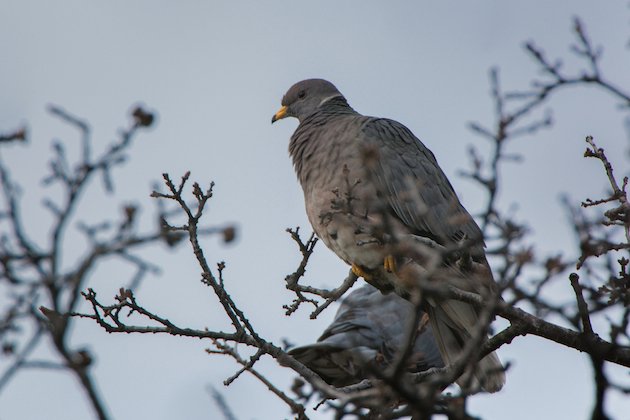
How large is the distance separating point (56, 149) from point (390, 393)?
120 cm

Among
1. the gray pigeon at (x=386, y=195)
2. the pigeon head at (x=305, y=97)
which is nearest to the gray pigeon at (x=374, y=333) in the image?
the gray pigeon at (x=386, y=195)

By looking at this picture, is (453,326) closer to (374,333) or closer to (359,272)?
(359,272)

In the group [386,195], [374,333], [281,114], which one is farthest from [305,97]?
[374,333]

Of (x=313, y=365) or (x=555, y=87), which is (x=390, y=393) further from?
(x=313, y=365)

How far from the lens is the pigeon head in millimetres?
7930

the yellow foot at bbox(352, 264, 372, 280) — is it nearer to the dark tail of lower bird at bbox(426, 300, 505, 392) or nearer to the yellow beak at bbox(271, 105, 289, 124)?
the dark tail of lower bird at bbox(426, 300, 505, 392)

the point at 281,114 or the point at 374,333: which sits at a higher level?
the point at 281,114

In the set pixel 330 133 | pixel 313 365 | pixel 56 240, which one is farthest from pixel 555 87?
pixel 313 365

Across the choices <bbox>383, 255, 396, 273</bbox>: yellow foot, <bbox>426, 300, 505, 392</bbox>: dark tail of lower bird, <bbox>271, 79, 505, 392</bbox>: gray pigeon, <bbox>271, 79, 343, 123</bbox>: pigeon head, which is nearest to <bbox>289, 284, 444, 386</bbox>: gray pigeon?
<bbox>426, 300, 505, 392</bbox>: dark tail of lower bird

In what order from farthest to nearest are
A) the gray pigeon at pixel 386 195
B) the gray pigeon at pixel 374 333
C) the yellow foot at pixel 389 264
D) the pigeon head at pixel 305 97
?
the gray pigeon at pixel 374 333
the pigeon head at pixel 305 97
the gray pigeon at pixel 386 195
the yellow foot at pixel 389 264

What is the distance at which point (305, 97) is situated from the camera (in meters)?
8.01

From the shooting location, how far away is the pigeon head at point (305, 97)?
793cm

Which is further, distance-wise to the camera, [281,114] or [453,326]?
[281,114]

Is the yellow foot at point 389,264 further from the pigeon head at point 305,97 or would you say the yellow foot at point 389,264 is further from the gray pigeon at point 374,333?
the pigeon head at point 305,97
